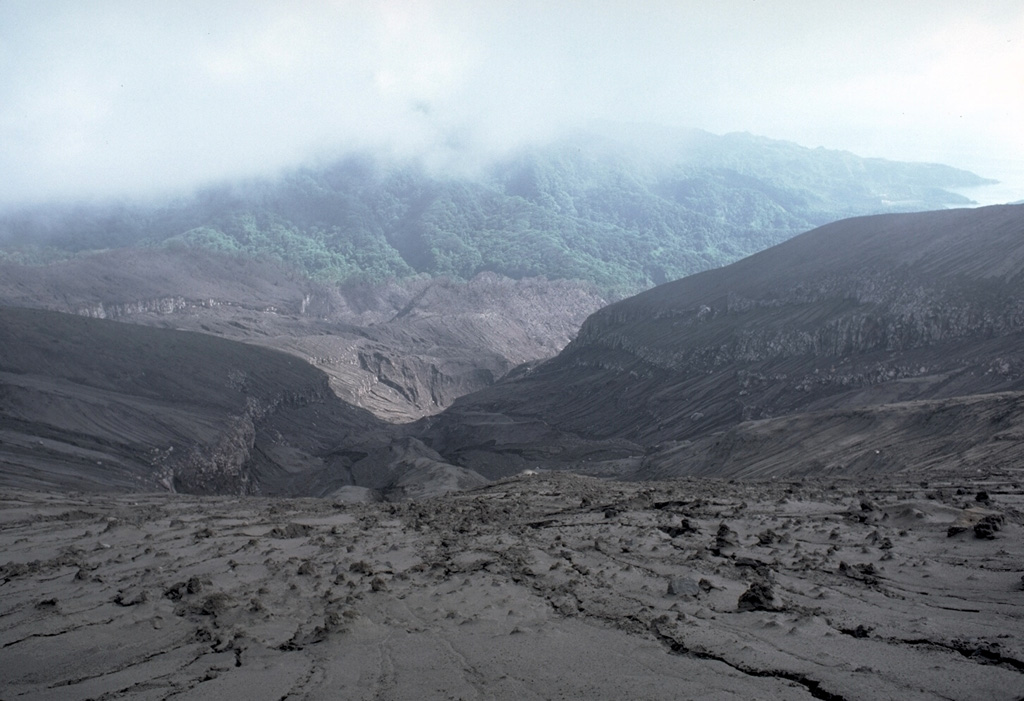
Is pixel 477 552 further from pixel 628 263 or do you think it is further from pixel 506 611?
pixel 628 263

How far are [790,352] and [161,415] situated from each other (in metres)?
43.1

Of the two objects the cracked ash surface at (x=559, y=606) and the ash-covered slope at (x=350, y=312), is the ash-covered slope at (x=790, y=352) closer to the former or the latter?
the cracked ash surface at (x=559, y=606)

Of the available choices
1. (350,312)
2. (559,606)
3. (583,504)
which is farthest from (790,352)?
(350,312)

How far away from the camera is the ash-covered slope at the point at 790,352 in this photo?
4381 centimetres

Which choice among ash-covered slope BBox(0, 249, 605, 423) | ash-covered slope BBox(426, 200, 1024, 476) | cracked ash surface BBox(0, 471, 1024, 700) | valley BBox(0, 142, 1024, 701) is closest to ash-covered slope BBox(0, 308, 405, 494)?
valley BBox(0, 142, 1024, 701)

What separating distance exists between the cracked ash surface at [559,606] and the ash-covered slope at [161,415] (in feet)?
84.5

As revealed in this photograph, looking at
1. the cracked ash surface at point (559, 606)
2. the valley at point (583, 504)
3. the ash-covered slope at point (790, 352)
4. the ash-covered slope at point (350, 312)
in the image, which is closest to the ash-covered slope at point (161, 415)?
the valley at point (583, 504)

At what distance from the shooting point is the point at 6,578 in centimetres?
1232

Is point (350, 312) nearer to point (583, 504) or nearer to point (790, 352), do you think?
point (790, 352)

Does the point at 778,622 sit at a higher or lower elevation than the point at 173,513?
higher

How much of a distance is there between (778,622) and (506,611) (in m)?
2.93

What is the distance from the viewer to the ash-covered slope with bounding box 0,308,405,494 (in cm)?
4309

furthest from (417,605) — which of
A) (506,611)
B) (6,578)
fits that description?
(6,578)

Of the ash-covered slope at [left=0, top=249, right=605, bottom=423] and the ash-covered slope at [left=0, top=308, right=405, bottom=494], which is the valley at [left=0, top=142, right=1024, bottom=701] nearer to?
the ash-covered slope at [left=0, top=308, right=405, bottom=494]
